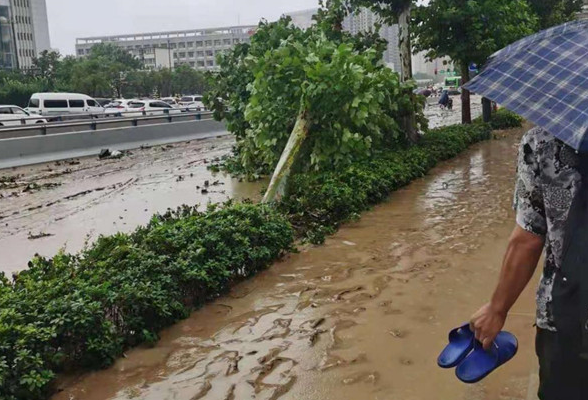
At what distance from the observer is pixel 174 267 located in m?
5.11

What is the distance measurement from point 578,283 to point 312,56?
29.0 ft

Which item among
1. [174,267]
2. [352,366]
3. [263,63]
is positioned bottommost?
[352,366]

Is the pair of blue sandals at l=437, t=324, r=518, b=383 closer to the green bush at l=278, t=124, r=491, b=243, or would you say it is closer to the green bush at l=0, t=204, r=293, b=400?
the green bush at l=0, t=204, r=293, b=400

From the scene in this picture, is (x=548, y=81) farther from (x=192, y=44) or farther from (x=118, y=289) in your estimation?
(x=192, y=44)

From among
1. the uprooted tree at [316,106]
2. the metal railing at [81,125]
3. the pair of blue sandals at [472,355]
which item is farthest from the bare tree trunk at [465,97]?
the pair of blue sandals at [472,355]

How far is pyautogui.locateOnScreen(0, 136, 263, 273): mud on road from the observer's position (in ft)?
30.1

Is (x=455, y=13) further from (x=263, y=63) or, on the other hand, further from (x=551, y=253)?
(x=551, y=253)

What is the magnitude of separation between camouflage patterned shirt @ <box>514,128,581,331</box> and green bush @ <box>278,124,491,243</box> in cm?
524

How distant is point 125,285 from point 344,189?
4.61 meters

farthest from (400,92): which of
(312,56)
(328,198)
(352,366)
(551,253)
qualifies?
(551,253)

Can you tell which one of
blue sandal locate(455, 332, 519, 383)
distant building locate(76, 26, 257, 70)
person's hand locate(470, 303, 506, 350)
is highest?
distant building locate(76, 26, 257, 70)

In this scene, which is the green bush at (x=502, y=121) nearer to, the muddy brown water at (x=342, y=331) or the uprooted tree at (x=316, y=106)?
the uprooted tree at (x=316, y=106)

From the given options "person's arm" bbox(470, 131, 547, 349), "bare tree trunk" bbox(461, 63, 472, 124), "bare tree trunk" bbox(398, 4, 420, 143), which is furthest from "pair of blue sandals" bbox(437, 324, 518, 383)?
"bare tree trunk" bbox(461, 63, 472, 124)

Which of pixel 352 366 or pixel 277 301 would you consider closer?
pixel 352 366
